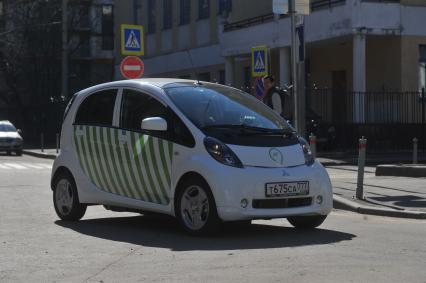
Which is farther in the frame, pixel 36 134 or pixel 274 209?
pixel 36 134

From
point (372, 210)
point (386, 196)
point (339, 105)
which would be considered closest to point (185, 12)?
point (339, 105)

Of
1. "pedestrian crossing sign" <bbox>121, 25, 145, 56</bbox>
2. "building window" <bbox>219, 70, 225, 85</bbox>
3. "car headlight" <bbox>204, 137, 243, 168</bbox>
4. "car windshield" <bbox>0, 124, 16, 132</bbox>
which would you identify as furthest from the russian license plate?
"building window" <bbox>219, 70, 225, 85</bbox>

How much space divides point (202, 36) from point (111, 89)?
110ft

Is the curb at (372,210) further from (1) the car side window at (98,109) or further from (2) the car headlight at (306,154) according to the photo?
(1) the car side window at (98,109)

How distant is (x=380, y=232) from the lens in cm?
943

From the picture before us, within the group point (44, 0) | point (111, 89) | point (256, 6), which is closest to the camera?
point (111, 89)

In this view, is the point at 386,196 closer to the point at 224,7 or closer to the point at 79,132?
the point at 79,132

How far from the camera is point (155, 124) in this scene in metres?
9.22

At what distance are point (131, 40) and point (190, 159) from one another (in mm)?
11877

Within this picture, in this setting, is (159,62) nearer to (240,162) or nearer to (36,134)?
(36,134)

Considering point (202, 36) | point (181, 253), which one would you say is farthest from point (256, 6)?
point (181, 253)

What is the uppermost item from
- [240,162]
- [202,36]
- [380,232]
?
[202,36]

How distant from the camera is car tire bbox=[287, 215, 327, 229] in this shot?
9.53m

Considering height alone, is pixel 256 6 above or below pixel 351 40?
above
